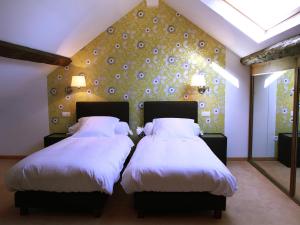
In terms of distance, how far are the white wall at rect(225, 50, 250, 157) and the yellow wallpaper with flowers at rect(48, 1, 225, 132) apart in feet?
0.40

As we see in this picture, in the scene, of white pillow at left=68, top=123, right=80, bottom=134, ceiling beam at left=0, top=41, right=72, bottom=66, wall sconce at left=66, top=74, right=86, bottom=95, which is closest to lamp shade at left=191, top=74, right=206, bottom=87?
wall sconce at left=66, top=74, right=86, bottom=95

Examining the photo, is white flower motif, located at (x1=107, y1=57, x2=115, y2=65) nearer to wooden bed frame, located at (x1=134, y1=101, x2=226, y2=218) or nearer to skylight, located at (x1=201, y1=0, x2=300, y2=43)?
skylight, located at (x1=201, y1=0, x2=300, y2=43)

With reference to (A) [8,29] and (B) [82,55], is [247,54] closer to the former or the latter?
(B) [82,55]

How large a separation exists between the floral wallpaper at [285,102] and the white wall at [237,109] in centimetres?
83

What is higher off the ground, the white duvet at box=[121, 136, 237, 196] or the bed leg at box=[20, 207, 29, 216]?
the white duvet at box=[121, 136, 237, 196]

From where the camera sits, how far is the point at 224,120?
4.98 m

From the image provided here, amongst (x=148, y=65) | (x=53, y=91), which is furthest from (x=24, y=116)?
(x=148, y=65)

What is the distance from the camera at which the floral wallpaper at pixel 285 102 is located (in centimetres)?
354

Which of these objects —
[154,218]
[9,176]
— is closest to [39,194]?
[9,176]

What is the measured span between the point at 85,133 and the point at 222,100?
2422 mm

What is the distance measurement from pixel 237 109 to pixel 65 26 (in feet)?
10.3

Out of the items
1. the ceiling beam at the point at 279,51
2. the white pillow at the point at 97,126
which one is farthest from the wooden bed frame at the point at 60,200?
the ceiling beam at the point at 279,51

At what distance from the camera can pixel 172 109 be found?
484cm

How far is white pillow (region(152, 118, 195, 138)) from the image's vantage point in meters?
4.33
